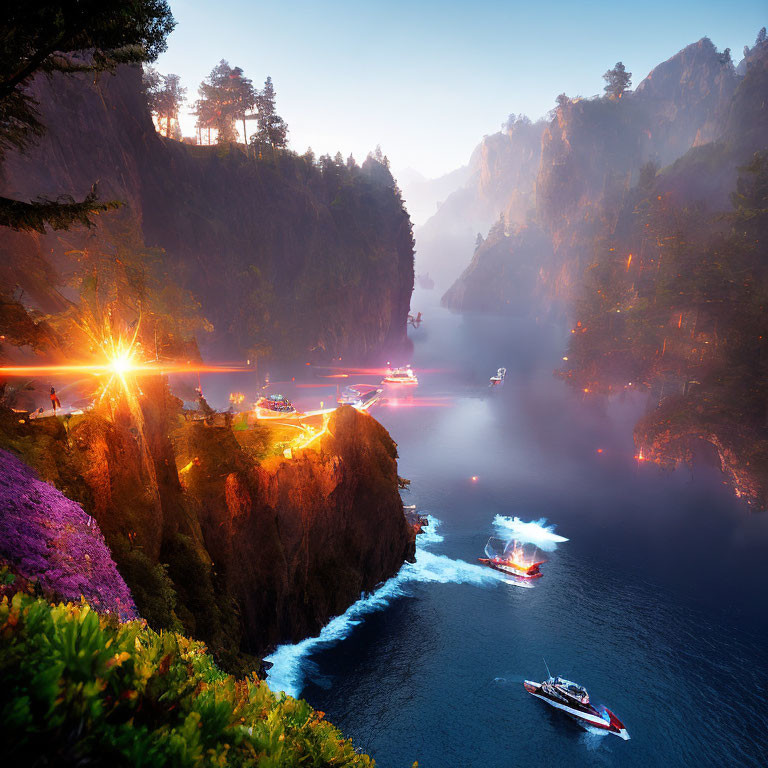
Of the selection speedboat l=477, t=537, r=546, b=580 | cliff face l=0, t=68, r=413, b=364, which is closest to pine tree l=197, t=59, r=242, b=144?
cliff face l=0, t=68, r=413, b=364

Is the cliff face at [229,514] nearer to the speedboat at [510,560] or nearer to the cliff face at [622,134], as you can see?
the speedboat at [510,560]

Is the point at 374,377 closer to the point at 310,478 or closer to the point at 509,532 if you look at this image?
the point at 509,532

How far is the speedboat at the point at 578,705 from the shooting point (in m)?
31.3

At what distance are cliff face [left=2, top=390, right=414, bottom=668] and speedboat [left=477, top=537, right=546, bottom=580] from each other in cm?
972

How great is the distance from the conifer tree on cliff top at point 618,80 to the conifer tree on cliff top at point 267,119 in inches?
4992

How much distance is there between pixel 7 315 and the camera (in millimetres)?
16891

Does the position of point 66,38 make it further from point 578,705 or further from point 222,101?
point 222,101

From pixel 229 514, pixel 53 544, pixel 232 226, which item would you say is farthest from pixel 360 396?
pixel 53 544

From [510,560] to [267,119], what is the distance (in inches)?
3707

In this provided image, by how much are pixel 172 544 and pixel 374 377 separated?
309ft

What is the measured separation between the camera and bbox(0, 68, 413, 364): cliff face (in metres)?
48.7

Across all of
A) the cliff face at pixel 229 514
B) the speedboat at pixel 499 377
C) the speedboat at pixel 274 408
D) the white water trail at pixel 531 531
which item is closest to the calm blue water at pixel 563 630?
the white water trail at pixel 531 531

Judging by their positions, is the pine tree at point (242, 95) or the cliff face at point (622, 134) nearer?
the pine tree at point (242, 95)

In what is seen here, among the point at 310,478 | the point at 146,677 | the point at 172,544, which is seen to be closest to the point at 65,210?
the point at 146,677
